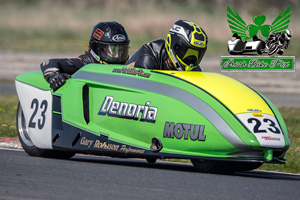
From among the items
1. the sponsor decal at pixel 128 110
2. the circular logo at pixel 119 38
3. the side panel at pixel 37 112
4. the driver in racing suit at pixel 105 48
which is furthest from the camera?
the circular logo at pixel 119 38

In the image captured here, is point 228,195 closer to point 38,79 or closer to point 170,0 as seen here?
point 38,79

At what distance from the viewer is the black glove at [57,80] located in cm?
838

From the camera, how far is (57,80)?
27.5ft

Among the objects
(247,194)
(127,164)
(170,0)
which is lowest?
(170,0)

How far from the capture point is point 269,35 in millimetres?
12148

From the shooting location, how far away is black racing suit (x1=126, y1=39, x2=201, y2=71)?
816 cm

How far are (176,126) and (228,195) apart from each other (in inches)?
51.3

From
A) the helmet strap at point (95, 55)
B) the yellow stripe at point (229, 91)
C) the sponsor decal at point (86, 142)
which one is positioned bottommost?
the sponsor decal at point (86, 142)

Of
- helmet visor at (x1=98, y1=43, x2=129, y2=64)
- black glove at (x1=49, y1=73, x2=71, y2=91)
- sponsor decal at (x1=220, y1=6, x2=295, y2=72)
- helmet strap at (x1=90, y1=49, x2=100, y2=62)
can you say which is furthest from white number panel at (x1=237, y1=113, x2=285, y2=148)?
sponsor decal at (x1=220, y1=6, x2=295, y2=72)

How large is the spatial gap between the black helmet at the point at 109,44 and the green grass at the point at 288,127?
1.49 meters

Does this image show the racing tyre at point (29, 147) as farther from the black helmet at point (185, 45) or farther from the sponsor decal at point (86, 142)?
the black helmet at point (185, 45)

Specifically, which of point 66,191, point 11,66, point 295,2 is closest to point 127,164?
point 66,191

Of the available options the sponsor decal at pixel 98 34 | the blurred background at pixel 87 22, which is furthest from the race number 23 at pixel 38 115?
the blurred background at pixel 87 22

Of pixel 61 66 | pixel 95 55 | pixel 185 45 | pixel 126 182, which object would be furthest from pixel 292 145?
Result: pixel 126 182
